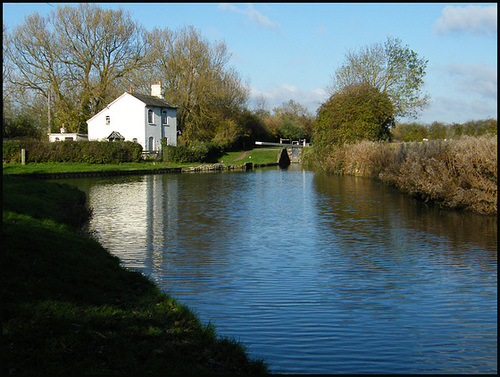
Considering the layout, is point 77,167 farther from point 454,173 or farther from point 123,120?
point 454,173

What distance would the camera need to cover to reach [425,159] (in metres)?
21.9

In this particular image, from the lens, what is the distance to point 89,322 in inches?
228

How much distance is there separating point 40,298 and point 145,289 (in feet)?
6.90

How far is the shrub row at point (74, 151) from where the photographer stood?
4138cm

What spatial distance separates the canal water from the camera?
21.4 ft

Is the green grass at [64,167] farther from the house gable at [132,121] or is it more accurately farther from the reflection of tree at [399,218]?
A: the reflection of tree at [399,218]

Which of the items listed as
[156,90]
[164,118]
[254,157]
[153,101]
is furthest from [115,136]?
[254,157]

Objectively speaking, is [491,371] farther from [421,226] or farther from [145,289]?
[421,226]

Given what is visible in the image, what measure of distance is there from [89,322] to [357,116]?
41.4 metres

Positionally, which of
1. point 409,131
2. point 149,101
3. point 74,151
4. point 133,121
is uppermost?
point 149,101

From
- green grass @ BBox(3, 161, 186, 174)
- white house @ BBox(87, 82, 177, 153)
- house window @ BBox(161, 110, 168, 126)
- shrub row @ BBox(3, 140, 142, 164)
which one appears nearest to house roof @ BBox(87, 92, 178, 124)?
white house @ BBox(87, 82, 177, 153)

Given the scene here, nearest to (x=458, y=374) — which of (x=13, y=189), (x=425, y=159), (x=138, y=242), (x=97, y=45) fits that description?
(x=138, y=242)

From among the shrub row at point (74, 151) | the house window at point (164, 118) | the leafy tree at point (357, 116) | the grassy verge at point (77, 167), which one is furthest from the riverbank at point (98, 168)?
the leafy tree at point (357, 116)

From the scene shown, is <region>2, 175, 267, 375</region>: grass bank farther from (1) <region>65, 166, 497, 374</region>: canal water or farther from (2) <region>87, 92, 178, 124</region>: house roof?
(2) <region>87, 92, 178, 124</region>: house roof
